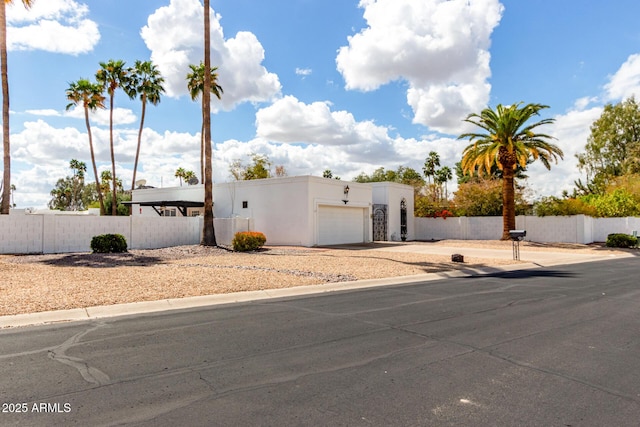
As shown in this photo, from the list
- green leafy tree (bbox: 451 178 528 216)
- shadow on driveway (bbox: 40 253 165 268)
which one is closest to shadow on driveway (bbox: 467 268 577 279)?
shadow on driveway (bbox: 40 253 165 268)

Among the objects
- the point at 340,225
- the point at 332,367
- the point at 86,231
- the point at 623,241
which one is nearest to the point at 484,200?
the point at 623,241

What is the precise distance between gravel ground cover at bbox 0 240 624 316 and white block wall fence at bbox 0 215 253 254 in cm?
353

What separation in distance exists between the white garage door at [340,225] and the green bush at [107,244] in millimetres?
11276

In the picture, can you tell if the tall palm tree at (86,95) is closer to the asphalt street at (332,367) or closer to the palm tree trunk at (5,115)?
the palm tree trunk at (5,115)

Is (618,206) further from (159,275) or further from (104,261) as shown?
(104,261)

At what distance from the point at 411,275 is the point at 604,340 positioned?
24.4 ft

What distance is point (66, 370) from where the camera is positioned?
16.2 feet

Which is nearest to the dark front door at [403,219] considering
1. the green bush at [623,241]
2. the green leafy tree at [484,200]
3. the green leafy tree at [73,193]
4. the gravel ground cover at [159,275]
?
the green leafy tree at [484,200]

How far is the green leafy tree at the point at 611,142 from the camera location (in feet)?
169

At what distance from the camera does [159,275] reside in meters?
12.4

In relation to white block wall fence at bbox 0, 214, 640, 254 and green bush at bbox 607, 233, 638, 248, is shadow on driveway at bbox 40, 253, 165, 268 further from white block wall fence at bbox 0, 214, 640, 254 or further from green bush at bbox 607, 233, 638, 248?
green bush at bbox 607, 233, 638, 248

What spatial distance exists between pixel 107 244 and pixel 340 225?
46.1 feet

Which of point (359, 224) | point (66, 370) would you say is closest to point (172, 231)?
point (359, 224)

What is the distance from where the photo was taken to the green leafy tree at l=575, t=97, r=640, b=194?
5144 centimetres
